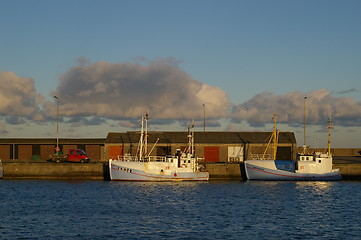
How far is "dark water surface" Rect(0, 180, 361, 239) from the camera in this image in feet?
135

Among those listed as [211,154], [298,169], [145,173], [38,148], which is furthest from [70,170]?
[298,169]

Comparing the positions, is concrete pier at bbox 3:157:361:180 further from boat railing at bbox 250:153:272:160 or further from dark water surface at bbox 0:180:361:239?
boat railing at bbox 250:153:272:160

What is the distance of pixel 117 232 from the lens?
134 feet

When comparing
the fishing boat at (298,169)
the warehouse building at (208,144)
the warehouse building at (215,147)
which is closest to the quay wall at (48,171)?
the warehouse building at (208,144)

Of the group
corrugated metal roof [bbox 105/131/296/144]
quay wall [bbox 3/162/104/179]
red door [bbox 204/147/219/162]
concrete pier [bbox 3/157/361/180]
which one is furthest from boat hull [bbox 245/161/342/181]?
quay wall [bbox 3/162/104/179]

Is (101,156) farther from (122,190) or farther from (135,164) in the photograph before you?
(122,190)

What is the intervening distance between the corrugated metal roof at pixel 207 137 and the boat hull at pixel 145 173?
40.7ft

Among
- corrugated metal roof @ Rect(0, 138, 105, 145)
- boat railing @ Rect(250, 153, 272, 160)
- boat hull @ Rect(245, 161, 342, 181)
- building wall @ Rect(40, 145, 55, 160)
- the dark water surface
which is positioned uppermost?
corrugated metal roof @ Rect(0, 138, 105, 145)

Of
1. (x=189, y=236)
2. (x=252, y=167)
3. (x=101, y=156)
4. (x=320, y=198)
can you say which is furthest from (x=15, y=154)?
(x=189, y=236)

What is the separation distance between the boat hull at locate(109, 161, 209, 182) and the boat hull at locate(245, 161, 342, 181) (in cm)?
689

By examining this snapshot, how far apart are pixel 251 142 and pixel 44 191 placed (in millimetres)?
37375

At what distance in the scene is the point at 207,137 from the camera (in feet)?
306

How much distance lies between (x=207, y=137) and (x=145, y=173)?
1823 centimetres

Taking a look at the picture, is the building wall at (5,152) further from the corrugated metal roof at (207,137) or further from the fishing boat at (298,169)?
the fishing boat at (298,169)
